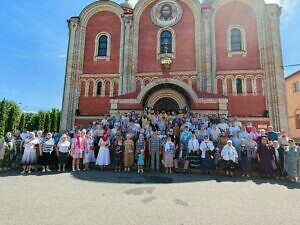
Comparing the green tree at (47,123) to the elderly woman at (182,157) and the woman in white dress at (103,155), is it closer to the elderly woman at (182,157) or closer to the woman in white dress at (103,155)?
the woman in white dress at (103,155)

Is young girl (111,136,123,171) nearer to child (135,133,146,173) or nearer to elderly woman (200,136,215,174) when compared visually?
child (135,133,146,173)

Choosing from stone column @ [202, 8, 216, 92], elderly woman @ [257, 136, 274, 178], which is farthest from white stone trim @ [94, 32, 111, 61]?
elderly woman @ [257, 136, 274, 178]

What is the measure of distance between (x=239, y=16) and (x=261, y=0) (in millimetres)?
2196

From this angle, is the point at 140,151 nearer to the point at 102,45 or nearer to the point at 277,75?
the point at 277,75

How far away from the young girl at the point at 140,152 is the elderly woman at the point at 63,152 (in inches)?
111

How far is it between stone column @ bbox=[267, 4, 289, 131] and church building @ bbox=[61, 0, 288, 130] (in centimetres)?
7

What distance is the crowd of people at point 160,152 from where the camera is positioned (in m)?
8.74

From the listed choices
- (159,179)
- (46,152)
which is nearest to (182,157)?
(159,179)

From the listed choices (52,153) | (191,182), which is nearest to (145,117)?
(52,153)

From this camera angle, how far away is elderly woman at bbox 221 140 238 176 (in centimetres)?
871

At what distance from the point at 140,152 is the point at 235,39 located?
1566 centimetres

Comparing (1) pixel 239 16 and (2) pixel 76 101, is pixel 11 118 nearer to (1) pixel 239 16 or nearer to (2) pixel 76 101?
(2) pixel 76 101

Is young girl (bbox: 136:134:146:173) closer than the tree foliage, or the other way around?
young girl (bbox: 136:134:146:173)

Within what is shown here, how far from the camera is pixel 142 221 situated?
4117 millimetres
